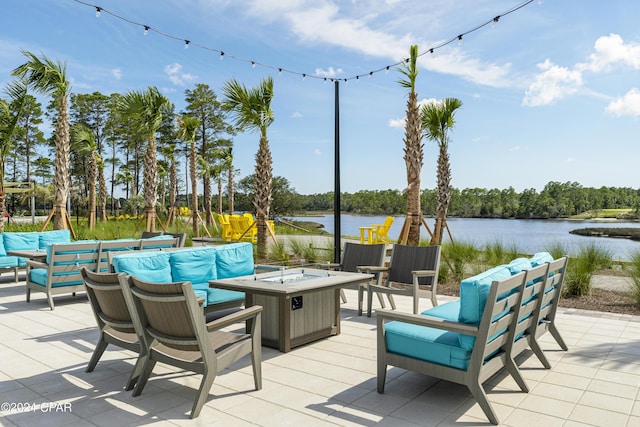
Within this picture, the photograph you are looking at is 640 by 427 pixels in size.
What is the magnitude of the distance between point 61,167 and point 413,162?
8578 mm

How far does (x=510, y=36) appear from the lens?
1008 cm

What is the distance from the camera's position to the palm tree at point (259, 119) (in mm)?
10055

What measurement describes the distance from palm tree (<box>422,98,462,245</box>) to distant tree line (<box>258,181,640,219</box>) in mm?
11795

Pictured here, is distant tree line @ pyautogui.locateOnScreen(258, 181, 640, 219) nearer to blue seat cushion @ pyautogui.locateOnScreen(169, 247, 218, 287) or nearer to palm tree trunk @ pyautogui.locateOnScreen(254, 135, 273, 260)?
palm tree trunk @ pyautogui.locateOnScreen(254, 135, 273, 260)

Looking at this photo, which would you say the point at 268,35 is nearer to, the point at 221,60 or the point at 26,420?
the point at 221,60

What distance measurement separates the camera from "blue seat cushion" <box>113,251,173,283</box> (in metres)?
4.25

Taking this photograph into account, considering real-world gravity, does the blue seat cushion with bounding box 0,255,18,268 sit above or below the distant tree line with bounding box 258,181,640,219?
below

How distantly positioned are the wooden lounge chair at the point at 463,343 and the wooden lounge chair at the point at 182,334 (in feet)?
3.04

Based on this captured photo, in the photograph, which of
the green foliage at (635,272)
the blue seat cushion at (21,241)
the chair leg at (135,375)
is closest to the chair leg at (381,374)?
the chair leg at (135,375)

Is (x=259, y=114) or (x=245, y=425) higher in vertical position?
(x=259, y=114)

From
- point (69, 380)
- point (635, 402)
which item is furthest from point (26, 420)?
point (635, 402)

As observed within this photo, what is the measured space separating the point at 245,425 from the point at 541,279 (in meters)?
2.33

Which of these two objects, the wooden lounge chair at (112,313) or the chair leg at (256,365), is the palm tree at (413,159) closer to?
the chair leg at (256,365)

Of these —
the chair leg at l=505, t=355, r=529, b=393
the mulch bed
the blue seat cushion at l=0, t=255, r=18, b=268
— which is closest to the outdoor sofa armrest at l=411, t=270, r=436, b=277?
the mulch bed
